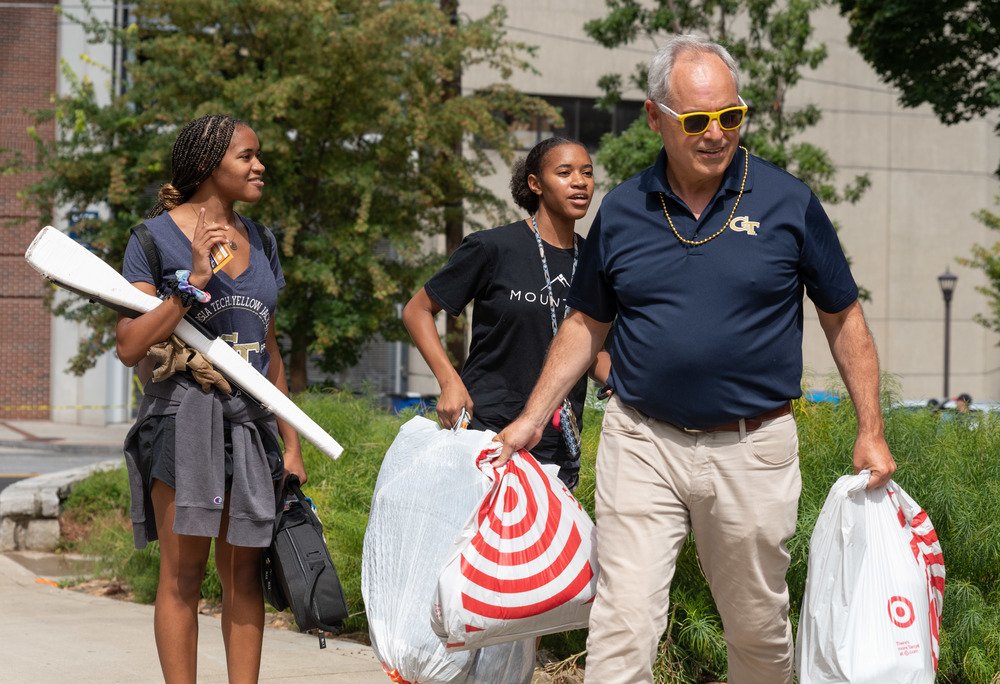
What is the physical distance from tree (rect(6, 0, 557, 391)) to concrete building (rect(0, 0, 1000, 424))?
10.8 m

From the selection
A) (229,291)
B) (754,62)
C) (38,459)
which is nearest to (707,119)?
(229,291)

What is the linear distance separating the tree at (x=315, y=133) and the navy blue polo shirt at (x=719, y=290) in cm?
1008

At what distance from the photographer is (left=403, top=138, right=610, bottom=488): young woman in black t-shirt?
13.1ft

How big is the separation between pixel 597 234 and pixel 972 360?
33.2 m

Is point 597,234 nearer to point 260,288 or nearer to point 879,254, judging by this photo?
point 260,288

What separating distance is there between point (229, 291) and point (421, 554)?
3.21 feet

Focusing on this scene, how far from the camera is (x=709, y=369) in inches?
126

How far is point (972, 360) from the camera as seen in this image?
112 feet

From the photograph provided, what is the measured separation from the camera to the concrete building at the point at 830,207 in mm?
25828

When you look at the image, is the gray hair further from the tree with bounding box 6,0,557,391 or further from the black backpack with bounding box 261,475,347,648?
the tree with bounding box 6,0,557,391

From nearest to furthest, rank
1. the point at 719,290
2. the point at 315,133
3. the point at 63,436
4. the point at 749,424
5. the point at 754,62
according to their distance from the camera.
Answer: the point at 719,290, the point at 749,424, the point at 315,133, the point at 754,62, the point at 63,436

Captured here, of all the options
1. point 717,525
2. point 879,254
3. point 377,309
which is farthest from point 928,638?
point 879,254

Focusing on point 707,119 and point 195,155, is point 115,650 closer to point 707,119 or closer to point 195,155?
point 195,155

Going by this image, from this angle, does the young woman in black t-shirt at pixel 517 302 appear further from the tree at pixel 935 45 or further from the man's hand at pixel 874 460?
the tree at pixel 935 45
